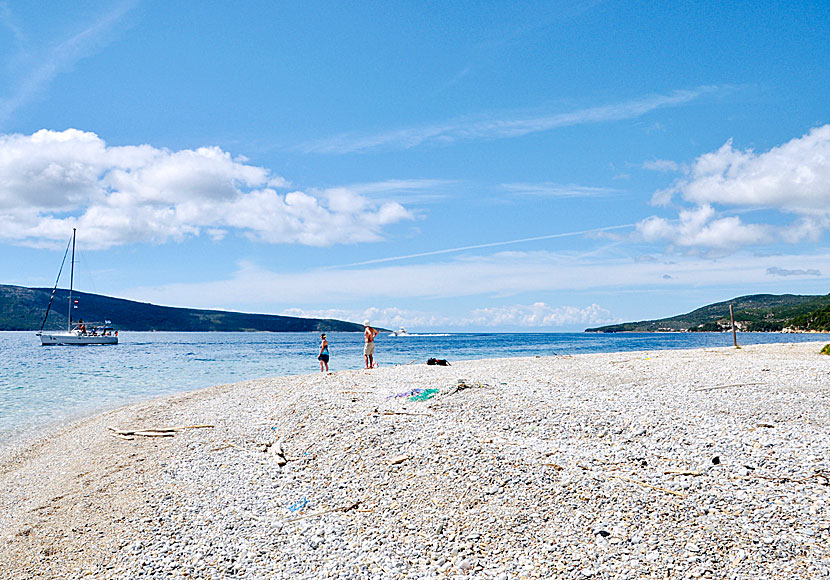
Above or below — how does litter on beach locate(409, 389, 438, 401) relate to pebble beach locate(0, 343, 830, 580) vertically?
above

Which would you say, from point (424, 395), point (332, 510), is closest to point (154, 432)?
point (424, 395)

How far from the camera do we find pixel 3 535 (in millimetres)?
7887

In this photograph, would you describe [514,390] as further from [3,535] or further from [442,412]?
[3,535]

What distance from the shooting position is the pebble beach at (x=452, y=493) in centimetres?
608

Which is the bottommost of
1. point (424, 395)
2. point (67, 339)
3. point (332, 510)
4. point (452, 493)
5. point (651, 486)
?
point (332, 510)

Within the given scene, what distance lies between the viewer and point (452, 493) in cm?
759

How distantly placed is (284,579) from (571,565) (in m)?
2.98

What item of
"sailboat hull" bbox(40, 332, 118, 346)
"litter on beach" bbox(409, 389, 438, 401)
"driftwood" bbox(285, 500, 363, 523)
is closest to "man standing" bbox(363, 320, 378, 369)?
"litter on beach" bbox(409, 389, 438, 401)

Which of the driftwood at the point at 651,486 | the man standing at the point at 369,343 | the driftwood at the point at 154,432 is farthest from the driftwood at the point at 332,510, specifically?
A: the man standing at the point at 369,343

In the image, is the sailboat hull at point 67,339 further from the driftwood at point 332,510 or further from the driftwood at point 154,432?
the driftwood at point 332,510

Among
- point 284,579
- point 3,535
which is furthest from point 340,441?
point 3,535

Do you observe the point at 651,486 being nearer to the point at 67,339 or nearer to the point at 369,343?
the point at 369,343

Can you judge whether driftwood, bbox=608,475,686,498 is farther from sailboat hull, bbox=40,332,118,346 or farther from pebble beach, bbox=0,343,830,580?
sailboat hull, bbox=40,332,118,346

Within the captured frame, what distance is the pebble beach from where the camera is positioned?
19.9 ft
